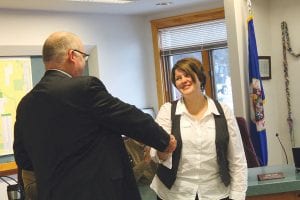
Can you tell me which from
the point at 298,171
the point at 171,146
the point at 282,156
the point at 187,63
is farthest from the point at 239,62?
the point at 171,146

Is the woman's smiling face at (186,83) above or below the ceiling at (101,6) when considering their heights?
below

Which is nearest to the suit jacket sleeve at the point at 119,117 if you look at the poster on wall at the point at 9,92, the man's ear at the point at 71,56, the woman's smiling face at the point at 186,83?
the man's ear at the point at 71,56

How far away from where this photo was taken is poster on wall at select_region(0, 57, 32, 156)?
484cm

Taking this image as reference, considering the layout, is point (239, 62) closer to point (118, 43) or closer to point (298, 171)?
point (298, 171)

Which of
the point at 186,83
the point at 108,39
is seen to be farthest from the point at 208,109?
the point at 108,39

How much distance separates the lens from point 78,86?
1.72m

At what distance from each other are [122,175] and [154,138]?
19 cm

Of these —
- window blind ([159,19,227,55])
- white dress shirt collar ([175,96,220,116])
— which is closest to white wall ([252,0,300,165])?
window blind ([159,19,227,55])

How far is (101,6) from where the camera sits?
5.24 meters

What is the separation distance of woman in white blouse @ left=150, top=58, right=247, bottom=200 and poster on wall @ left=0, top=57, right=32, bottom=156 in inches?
123

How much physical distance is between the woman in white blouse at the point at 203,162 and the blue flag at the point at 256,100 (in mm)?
2130

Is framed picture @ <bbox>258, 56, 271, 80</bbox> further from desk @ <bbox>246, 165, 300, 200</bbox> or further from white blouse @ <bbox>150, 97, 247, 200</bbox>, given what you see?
white blouse @ <bbox>150, 97, 247, 200</bbox>

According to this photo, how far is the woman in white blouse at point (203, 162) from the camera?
2.06 metres

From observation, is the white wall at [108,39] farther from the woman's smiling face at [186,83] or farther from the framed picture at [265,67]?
the woman's smiling face at [186,83]
